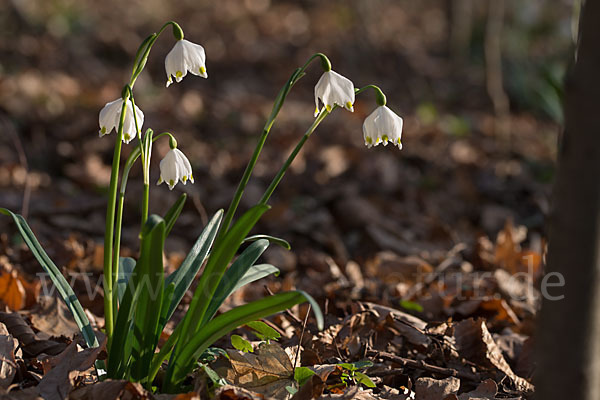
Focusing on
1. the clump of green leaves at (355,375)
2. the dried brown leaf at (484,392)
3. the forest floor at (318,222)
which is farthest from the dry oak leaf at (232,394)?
the dried brown leaf at (484,392)

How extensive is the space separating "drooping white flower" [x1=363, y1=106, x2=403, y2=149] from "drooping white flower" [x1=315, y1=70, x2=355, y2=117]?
9cm

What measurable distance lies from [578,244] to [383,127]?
56 cm

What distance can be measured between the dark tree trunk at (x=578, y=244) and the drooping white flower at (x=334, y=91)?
0.49 metres

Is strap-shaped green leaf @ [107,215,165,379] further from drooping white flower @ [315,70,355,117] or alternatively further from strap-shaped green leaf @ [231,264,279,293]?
drooping white flower @ [315,70,355,117]

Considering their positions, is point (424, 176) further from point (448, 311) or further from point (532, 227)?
point (448, 311)

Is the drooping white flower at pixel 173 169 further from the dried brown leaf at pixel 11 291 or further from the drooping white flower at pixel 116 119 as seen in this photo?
Answer: the dried brown leaf at pixel 11 291

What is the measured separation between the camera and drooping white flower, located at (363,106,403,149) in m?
1.40

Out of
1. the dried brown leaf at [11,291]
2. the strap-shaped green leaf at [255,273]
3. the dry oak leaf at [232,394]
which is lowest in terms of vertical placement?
the dried brown leaf at [11,291]

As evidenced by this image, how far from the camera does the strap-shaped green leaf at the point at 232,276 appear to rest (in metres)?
1.36

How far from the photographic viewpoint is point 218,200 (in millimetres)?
3691

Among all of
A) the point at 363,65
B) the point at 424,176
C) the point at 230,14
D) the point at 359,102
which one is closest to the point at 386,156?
the point at 424,176

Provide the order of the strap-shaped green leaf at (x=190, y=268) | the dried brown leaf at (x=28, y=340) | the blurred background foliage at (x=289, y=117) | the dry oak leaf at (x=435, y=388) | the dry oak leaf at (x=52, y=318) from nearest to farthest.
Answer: the strap-shaped green leaf at (x=190, y=268) < the dry oak leaf at (x=435, y=388) < the dried brown leaf at (x=28, y=340) < the dry oak leaf at (x=52, y=318) < the blurred background foliage at (x=289, y=117)

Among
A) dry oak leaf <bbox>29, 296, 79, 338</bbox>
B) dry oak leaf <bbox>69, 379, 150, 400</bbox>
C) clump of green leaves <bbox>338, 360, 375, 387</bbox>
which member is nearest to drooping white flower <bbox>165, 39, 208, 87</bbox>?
dry oak leaf <bbox>69, 379, 150, 400</bbox>

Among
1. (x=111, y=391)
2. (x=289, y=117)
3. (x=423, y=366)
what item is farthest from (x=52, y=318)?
(x=289, y=117)
